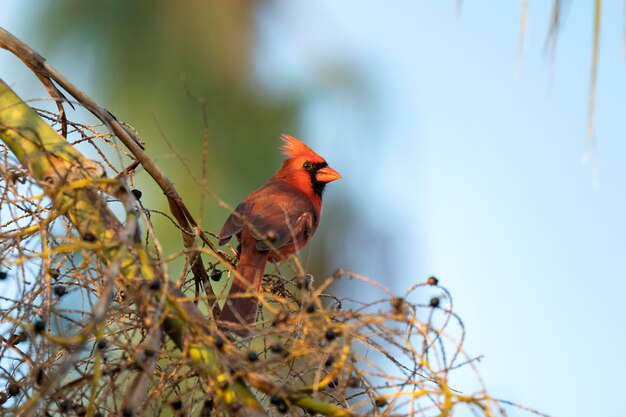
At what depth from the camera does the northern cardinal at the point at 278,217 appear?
293 cm

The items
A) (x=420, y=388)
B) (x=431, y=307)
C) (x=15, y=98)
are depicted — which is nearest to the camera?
(x=420, y=388)

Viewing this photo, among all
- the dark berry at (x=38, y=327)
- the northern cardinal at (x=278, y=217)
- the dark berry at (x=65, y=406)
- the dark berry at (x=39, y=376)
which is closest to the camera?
the dark berry at (x=38, y=327)

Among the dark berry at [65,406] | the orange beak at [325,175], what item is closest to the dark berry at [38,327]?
the dark berry at [65,406]

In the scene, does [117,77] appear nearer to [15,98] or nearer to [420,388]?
[15,98]

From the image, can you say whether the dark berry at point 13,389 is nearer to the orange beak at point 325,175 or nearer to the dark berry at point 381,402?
the dark berry at point 381,402

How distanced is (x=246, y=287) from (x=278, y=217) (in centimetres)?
107

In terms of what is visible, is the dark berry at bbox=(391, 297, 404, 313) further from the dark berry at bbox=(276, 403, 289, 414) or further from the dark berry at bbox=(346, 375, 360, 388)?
the dark berry at bbox=(276, 403, 289, 414)

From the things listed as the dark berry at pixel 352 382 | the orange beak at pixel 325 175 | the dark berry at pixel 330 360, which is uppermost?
the orange beak at pixel 325 175

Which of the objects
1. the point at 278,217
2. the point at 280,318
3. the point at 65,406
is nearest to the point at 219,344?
the point at 280,318

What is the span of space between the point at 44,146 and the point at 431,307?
0.79 metres

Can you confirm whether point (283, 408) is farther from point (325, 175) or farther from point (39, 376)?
point (325, 175)

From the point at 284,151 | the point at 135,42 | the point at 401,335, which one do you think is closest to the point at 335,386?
the point at 401,335

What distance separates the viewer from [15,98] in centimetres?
198

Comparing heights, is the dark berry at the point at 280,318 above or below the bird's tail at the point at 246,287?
above
